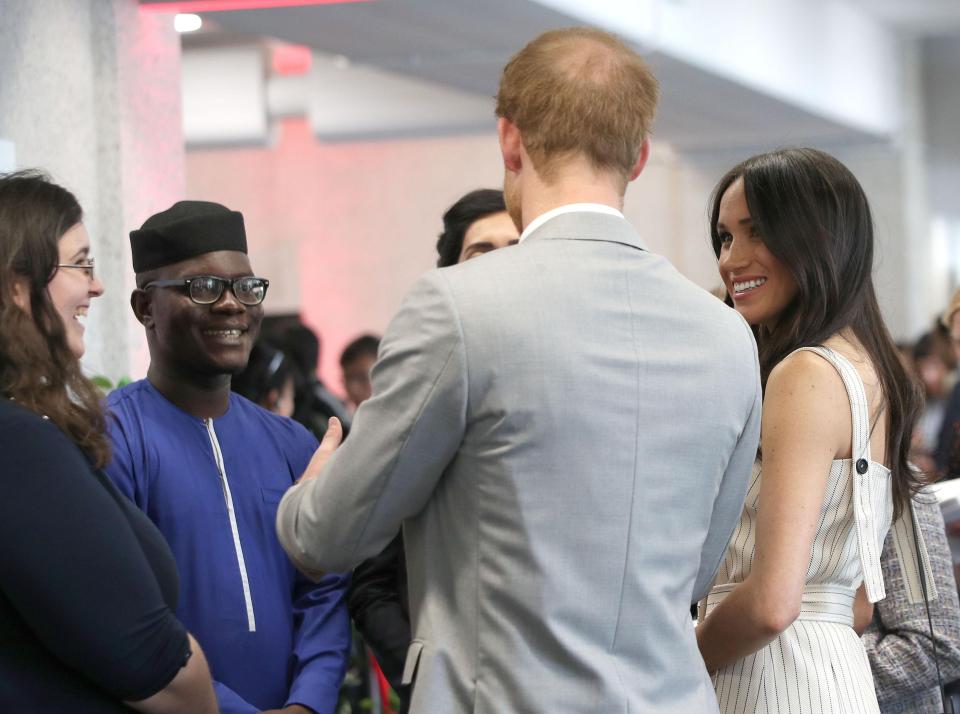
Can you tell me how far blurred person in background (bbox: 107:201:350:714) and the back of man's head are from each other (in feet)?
2.67

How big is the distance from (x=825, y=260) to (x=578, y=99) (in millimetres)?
686

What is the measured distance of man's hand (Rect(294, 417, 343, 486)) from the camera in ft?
5.78

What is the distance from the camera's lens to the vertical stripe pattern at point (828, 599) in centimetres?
207

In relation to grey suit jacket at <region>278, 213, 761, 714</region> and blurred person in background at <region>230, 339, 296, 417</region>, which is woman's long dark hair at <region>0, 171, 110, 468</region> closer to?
grey suit jacket at <region>278, 213, 761, 714</region>

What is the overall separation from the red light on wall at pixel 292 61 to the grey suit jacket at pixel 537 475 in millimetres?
8782

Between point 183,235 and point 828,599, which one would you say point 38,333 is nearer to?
point 183,235

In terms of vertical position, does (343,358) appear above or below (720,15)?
below

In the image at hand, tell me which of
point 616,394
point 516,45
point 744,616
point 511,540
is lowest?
point 744,616

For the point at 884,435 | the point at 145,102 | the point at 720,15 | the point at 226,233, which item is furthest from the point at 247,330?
the point at 720,15

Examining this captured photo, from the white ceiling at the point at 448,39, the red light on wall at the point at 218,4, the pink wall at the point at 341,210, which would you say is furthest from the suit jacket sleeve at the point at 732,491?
the pink wall at the point at 341,210

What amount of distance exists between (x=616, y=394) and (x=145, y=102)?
3.19 m

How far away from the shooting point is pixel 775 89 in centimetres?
843

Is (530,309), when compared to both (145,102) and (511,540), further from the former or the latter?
(145,102)

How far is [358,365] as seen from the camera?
685 cm
